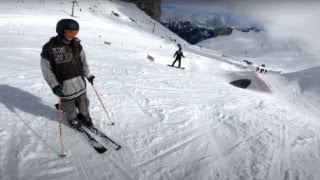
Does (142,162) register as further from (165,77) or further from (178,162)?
(165,77)

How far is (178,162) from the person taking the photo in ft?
17.7

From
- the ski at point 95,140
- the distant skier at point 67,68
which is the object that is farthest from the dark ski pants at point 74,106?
the ski at point 95,140

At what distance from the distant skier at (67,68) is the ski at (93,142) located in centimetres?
15

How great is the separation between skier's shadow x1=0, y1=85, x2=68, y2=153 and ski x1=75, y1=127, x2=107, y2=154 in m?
0.57

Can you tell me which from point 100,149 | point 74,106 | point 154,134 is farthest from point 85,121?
point 154,134

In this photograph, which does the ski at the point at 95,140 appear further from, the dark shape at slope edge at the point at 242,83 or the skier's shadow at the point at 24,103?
the dark shape at slope edge at the point at 242,83

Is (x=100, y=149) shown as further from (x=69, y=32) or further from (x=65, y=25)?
(x=65, y=25)

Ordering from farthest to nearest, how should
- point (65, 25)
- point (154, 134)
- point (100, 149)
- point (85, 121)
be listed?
point (154, 134) → point (85, 121) → point (100, 149) → point (65, 25)

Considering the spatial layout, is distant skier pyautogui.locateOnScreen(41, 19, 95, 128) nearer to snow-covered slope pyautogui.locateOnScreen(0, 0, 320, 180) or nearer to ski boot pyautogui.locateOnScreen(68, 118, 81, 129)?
ski boot pyautogui.locateOnScreen(68, 118, 81, 129)

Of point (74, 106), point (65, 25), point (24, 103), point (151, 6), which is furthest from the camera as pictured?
point (151, 6)

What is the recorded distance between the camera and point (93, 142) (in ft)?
18.1

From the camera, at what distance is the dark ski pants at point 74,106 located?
18.4ft

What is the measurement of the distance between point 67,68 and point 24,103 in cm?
234

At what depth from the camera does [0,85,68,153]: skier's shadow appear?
646cm
